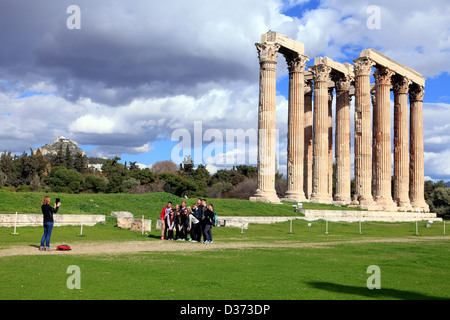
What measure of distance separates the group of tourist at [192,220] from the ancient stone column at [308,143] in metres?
33.3

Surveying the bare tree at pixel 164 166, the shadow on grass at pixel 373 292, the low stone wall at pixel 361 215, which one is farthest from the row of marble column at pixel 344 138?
the bare tree at pixel 164 166

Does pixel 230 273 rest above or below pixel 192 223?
below

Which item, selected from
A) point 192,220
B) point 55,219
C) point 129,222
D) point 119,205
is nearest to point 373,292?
point 192,220

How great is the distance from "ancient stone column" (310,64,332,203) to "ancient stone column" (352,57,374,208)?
3589 millimetres

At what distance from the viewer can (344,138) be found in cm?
5512

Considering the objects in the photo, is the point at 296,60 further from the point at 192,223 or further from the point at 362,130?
the point at 192,223

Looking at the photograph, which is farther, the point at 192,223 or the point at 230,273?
the point at 192,223

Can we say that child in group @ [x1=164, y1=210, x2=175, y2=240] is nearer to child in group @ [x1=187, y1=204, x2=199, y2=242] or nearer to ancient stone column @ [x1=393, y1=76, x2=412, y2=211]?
child in group @ [x1=187, y1=204, x2=199, y2=242]

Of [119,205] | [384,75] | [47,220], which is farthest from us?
[384,75]

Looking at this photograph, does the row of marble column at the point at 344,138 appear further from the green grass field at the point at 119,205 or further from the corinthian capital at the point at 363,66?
the green grass field at the point at 119,205

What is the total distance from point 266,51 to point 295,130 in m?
8.89
